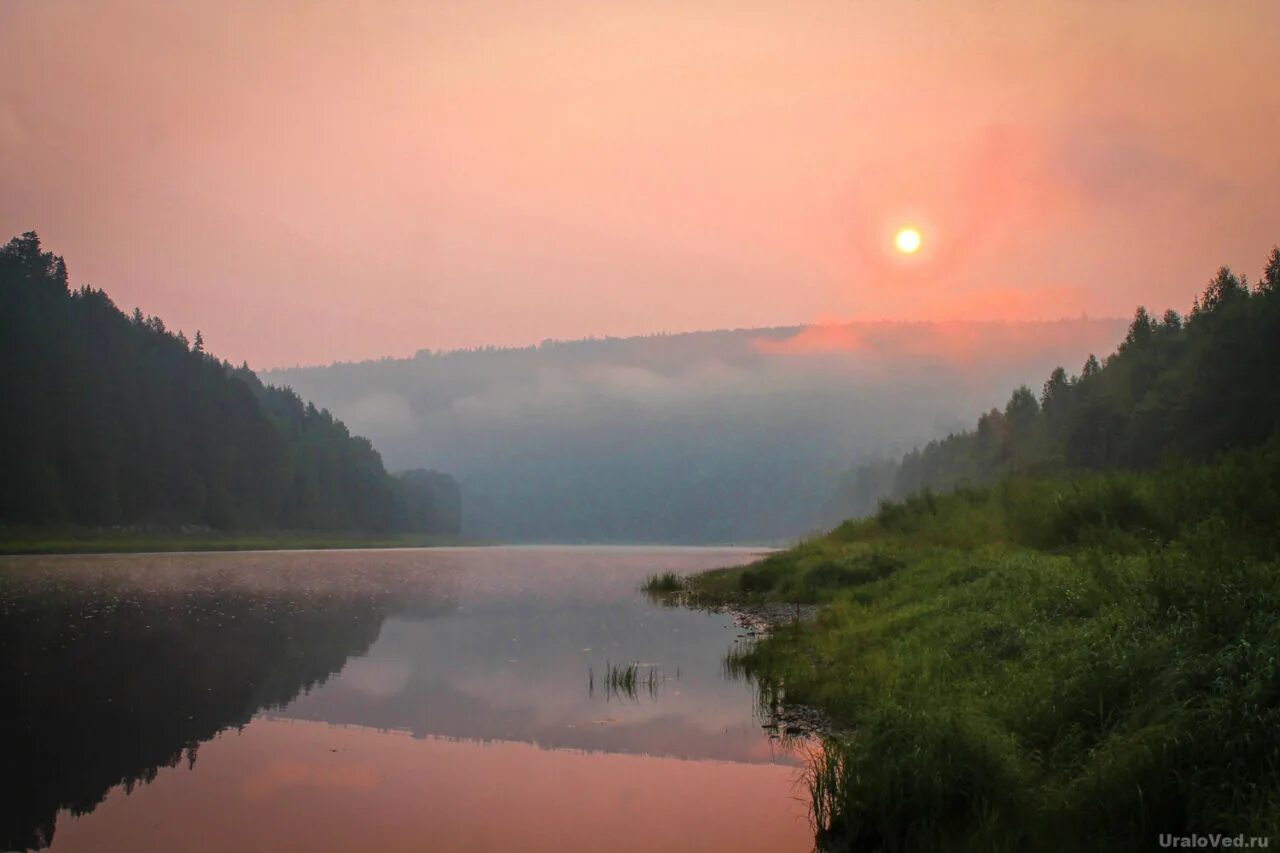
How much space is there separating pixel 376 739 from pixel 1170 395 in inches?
4160

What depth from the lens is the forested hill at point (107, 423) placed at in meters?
136

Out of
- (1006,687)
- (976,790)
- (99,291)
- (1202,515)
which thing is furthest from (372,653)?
(99,291)

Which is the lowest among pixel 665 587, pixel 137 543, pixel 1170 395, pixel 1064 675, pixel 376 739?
pixel 665 587

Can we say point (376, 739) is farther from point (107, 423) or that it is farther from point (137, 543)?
point (107, 423)

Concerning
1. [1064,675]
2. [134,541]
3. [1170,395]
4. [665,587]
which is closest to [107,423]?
[134,541]

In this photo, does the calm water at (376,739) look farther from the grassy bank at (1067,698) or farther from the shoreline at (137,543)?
the shoreline at (137,543)

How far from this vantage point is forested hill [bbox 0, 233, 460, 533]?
13638cm

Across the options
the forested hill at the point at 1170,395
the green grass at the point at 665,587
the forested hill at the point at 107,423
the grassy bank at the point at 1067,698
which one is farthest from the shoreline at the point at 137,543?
the grassy bank at the point at 1067,698

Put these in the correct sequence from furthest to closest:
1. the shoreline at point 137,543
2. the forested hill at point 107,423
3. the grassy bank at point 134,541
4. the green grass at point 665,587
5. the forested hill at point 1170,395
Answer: the forested hill at point 107,423 < the grassy bank at point 134,541 < the shoreline at point 137,543 < the forested hill at point 1170,395 < the green grass at point 665,587

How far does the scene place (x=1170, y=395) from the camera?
10450cm

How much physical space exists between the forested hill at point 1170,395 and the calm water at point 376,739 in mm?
45116

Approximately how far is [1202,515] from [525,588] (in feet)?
156

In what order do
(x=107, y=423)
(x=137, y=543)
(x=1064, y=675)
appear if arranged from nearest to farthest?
(x=1064, y=675) → (x=137, y=543) → (x=107, y=423)

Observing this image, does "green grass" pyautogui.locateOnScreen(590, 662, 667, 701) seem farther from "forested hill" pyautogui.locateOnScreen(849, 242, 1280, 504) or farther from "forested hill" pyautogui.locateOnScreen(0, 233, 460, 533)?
"forested hill" pyautogui.locateOnScreen(0, 233, 460, 533)
